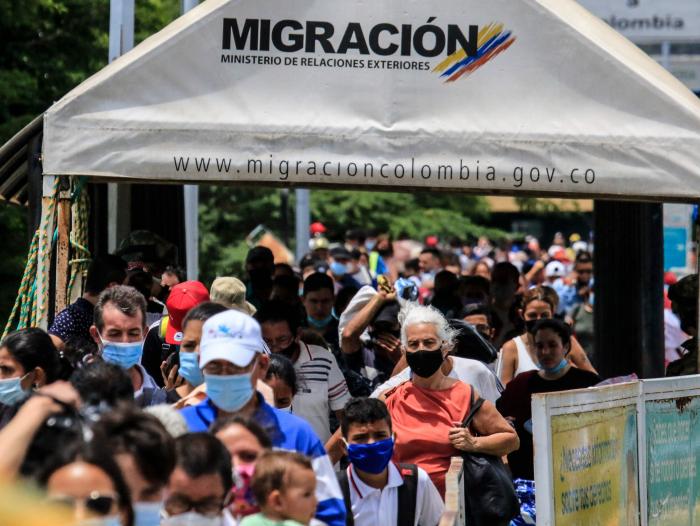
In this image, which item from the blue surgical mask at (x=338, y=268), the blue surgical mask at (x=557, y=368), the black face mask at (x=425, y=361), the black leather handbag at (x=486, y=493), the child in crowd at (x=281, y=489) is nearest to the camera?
the child in crowd at (x=281, y=489)

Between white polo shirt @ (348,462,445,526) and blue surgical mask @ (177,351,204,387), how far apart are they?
901mm

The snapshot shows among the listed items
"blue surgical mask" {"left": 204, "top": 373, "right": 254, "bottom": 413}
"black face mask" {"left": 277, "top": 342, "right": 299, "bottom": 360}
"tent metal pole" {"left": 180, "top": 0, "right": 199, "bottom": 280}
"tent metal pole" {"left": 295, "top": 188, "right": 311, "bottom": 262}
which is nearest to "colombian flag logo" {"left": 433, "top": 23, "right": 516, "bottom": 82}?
"black face mask" {"left": 277, "top": 342, "right": 299, "bottom": 360}

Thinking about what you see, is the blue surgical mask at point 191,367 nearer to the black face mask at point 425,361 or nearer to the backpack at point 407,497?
the backpack at point 407,497

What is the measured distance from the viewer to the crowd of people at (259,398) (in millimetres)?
4301

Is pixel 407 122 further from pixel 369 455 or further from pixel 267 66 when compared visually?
pixel 369 455

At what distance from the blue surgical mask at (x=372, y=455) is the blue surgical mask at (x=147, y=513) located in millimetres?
2542

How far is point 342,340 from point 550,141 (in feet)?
7.68

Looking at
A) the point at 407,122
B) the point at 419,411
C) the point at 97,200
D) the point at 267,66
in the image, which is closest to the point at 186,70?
the point at 267,66

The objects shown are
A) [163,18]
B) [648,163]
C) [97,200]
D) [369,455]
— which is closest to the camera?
[369,455]

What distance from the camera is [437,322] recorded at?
320 inches

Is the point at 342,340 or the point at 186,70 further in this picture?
the point at 342,340

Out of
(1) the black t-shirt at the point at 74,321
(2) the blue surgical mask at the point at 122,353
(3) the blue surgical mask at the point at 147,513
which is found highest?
(1) the black t-shirt at the point at 74,321

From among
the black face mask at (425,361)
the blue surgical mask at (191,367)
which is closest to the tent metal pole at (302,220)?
the black face mask at (425,361)

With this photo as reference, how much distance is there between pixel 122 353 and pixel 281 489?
7.30 ft
